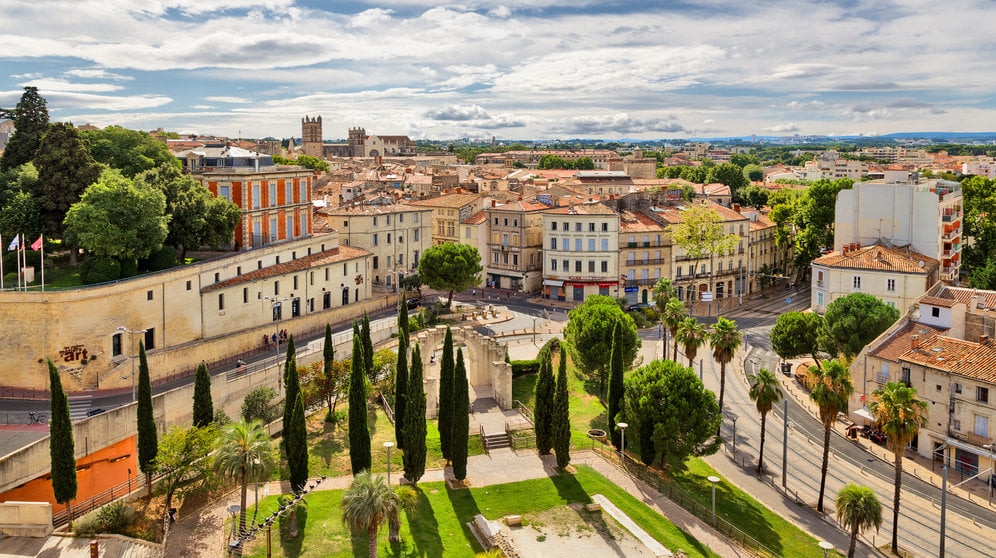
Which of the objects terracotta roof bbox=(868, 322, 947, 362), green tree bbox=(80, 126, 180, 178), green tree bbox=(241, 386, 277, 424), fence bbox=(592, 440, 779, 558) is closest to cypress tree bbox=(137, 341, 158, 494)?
green tree bbox=(241, 386, 277, 424)

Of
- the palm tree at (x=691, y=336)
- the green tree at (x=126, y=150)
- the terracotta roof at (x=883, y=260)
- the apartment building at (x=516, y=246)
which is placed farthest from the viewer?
the apartment building at (x=516, y=246)

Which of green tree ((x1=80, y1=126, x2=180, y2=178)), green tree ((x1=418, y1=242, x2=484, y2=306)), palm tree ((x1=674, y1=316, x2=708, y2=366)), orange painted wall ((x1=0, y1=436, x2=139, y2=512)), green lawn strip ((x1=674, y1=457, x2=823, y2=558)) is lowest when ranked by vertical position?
green lawn strip ((x1=674, y1=457, x2=823, y2=558))

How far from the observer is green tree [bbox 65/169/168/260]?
2093 inches

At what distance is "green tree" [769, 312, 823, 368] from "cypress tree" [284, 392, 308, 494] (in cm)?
4280

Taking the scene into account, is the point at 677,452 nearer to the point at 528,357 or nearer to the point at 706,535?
the point at 706,535

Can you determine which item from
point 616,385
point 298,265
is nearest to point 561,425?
point 616,385

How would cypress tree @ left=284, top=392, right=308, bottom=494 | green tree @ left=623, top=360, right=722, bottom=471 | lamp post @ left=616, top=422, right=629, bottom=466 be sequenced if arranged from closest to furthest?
cypress tree @ left=284, top=392, right=308, bottom=494
lamp post @ left=616, top=422, right=629, bottom=466
green tree @ left=623, top=360, right=722, bottom=471

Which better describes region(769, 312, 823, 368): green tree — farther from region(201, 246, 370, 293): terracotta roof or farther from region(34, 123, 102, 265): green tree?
region(34, 123, 102, 265): green tree

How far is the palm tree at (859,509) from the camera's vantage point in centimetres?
3716

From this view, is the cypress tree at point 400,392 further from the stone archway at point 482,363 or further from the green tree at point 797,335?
the green tree at point 797,335

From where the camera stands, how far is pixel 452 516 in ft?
124

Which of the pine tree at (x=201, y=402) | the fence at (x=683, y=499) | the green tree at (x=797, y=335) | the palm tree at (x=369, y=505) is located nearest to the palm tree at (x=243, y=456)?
the palm tree at (x=369, y=505)

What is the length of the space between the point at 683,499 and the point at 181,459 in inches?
1021

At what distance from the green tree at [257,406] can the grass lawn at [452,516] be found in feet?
34.9
